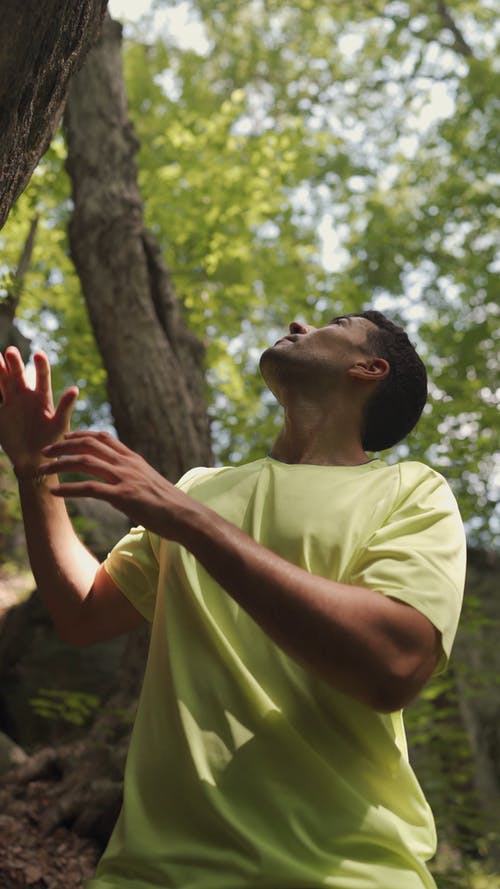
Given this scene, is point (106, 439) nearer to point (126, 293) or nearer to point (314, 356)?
point (314, 356)

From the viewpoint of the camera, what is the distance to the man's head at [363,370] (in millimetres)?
2201

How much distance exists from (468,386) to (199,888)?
18.2 feet

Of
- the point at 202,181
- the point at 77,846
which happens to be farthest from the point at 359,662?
the point at 202,181

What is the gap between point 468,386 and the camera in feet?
21.8

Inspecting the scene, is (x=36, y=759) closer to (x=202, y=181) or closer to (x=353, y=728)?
(x=353, y=728)

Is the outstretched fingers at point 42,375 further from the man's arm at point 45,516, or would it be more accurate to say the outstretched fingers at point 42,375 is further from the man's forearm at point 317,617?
the man's forearm at point 317,617

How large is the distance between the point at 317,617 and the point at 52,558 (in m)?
0.84

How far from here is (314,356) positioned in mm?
2209

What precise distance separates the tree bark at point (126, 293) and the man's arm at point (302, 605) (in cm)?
409

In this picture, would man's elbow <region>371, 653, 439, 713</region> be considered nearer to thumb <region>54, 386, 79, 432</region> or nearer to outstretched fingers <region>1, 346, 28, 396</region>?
thumb <region>54, 386, 79, 432</region>

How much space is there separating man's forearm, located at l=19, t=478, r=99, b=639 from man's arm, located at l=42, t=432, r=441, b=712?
0.59 metres

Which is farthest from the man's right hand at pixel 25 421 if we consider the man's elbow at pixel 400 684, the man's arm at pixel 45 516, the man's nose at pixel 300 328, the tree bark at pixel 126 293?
the tree bark at pixel 126 293

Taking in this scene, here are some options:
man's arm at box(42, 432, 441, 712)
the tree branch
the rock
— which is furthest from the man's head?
the tree branch

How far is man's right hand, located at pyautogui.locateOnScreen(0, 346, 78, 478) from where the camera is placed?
6.76 ft
